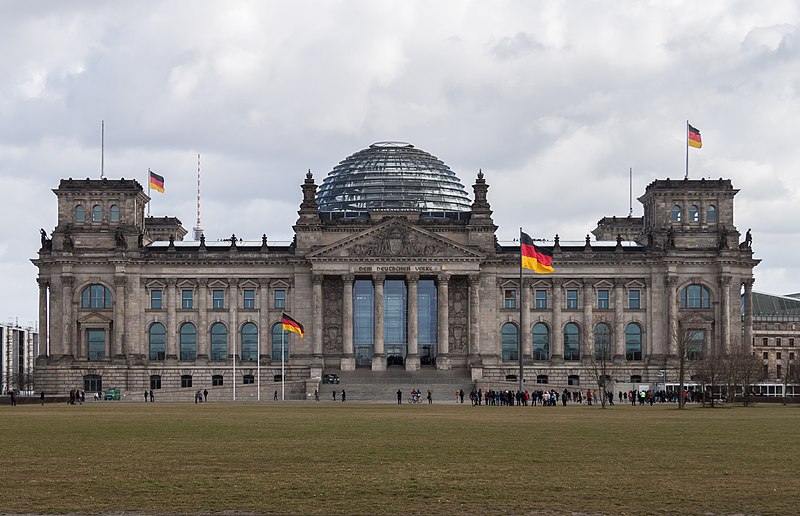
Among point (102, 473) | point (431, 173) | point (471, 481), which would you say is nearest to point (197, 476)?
point (102, 473)

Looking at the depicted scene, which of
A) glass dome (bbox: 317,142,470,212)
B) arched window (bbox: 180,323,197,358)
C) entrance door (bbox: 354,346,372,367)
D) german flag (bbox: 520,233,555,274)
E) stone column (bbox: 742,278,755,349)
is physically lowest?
entrance door (bbox: 354,346,372,367)

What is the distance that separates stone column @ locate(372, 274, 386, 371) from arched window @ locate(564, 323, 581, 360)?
20.2m

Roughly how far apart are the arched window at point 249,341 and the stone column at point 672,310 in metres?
43.7

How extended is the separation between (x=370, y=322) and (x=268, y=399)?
2196 centimetres

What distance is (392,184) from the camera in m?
176

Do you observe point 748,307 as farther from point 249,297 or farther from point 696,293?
A: point 249,297

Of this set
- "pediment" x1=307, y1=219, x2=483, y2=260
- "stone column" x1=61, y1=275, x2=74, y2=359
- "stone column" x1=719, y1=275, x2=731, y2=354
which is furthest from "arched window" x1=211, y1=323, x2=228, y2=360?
"stone column" x1=719, y1=275, x2=731, y2=354

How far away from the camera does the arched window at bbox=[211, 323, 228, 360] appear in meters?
161

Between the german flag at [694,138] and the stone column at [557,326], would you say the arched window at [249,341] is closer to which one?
the stone column at [557,326]

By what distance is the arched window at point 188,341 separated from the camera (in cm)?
16150

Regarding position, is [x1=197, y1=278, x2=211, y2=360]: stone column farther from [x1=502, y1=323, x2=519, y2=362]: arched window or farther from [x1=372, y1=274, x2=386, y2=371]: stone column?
[x1=502, y1=323, x2=519, y2=362]: arched window

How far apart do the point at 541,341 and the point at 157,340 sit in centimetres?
4105

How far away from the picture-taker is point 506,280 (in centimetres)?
16162

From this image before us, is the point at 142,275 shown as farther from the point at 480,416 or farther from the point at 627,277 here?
the point at 480,416
